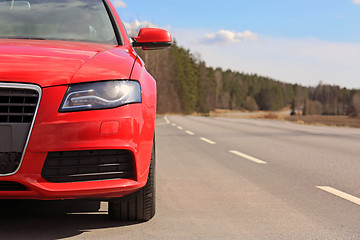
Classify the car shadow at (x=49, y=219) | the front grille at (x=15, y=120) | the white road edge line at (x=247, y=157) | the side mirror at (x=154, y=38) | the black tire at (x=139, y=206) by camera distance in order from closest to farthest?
the front grille at (x=15, y=120) < the car shadow at (x=49, y=219) < the black tire at (x=139, y=206) < the side mirror at (x=154, y=38) < the white road edge line at (x=247, y=157)

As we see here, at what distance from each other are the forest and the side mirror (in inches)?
2552

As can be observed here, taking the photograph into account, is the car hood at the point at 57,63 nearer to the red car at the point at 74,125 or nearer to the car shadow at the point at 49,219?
the red car at the point at 74,125

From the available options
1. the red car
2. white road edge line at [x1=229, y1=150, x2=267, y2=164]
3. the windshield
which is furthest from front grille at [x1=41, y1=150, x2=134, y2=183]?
white road edge line at [x1=229, y1=150, x2=267, y2=164]

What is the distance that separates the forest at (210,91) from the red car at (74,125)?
217ft

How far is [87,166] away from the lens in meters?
2.65

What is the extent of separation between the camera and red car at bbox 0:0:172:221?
251 centimetres

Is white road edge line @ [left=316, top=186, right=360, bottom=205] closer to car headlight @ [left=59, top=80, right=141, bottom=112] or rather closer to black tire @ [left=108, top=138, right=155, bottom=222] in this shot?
black tire @ [left=108, top=138, right=155, bottom=222]

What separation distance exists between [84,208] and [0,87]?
1413 millimetres

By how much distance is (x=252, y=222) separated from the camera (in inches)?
130

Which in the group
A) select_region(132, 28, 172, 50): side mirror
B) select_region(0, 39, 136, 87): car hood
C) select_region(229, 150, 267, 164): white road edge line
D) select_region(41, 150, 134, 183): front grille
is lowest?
select_region(229, 150, 267, 164): white road edge line

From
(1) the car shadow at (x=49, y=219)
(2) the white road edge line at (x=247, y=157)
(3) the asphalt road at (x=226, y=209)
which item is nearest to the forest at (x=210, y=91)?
(2) the white road edge line at (x=247, y=157)

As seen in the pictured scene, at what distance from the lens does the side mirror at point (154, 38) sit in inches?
162

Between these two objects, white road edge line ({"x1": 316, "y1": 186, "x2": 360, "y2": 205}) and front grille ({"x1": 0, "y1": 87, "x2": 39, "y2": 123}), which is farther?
white road edge line ({"x1": 316, "y1": 186, "x2": 360, "y2": 205})

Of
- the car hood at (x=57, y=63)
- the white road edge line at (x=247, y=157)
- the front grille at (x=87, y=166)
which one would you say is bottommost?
the white road edge line at (x=247, y=157)
